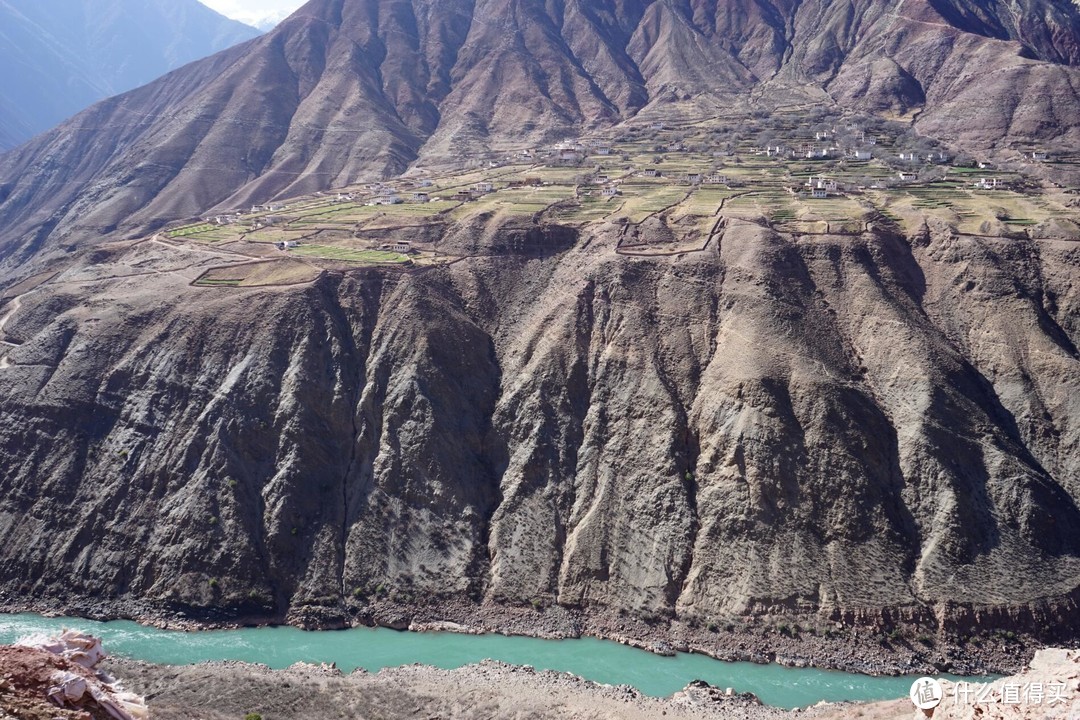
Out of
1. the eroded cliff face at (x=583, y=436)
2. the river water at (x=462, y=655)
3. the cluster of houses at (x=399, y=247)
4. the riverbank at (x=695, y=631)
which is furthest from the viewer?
the cluster of houses at (x=399, y=247)

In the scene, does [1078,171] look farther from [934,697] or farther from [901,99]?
[934,697]

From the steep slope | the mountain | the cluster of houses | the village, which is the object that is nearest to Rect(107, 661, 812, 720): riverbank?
the mountain

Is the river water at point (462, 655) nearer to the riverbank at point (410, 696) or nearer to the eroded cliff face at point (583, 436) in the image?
the riverbank at point (410, 696)

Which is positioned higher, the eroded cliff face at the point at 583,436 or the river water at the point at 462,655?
the eroded cliff face at the point at 583,436

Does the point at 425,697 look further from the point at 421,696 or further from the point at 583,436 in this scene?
the point at 583,436

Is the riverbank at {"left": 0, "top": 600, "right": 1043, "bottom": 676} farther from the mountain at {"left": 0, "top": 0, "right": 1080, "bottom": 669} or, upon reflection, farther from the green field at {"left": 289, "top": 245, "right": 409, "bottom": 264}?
the green field at {"left": 289, "top": 245, "right": 409, "bottom": 264}

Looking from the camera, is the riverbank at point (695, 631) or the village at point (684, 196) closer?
the riverbank at point (695, 631)

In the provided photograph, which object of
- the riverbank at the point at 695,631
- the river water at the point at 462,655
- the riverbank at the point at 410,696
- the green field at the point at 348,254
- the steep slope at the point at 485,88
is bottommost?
the riverbank at the point at 410,696

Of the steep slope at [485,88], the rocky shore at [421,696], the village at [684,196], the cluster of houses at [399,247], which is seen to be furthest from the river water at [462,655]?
the steep slope at [485,88]
